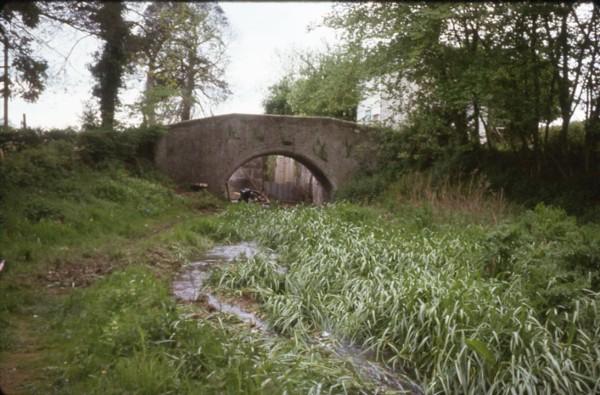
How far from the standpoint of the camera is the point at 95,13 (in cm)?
201

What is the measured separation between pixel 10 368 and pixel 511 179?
40.2 ft

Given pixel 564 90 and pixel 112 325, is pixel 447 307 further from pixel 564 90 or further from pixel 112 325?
pixel 564 90

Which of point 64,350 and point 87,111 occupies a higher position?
point 87,111

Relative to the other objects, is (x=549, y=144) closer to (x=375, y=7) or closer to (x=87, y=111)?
(x=375, y=7)

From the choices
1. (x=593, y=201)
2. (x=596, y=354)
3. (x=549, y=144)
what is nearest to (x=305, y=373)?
(x=596, y=354)

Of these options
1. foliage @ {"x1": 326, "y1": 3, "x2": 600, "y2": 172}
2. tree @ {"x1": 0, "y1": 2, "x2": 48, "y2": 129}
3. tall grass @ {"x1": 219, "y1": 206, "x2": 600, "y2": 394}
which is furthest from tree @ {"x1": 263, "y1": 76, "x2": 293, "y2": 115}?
tree @ {"x1": 0, "y1": 2, "x2": 48, "y2": 129}

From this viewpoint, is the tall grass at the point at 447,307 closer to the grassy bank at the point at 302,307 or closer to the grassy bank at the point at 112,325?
the grassy bank at the point at 302,307

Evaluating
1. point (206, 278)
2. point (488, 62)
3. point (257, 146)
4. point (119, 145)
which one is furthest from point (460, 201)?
point (119, 145)

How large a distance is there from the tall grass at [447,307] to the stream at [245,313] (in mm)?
132

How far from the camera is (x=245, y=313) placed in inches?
201

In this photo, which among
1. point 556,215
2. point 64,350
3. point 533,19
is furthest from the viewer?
point 533,19

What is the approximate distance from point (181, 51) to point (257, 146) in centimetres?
1097

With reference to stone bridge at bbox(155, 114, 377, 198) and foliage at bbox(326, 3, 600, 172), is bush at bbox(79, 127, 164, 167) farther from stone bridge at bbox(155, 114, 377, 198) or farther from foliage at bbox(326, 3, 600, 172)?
foliage at bbox(326, 3, 600, 172)

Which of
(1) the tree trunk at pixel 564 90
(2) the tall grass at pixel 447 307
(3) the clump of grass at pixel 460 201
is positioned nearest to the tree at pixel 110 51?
(2) the tall grass at pixel 447 307
